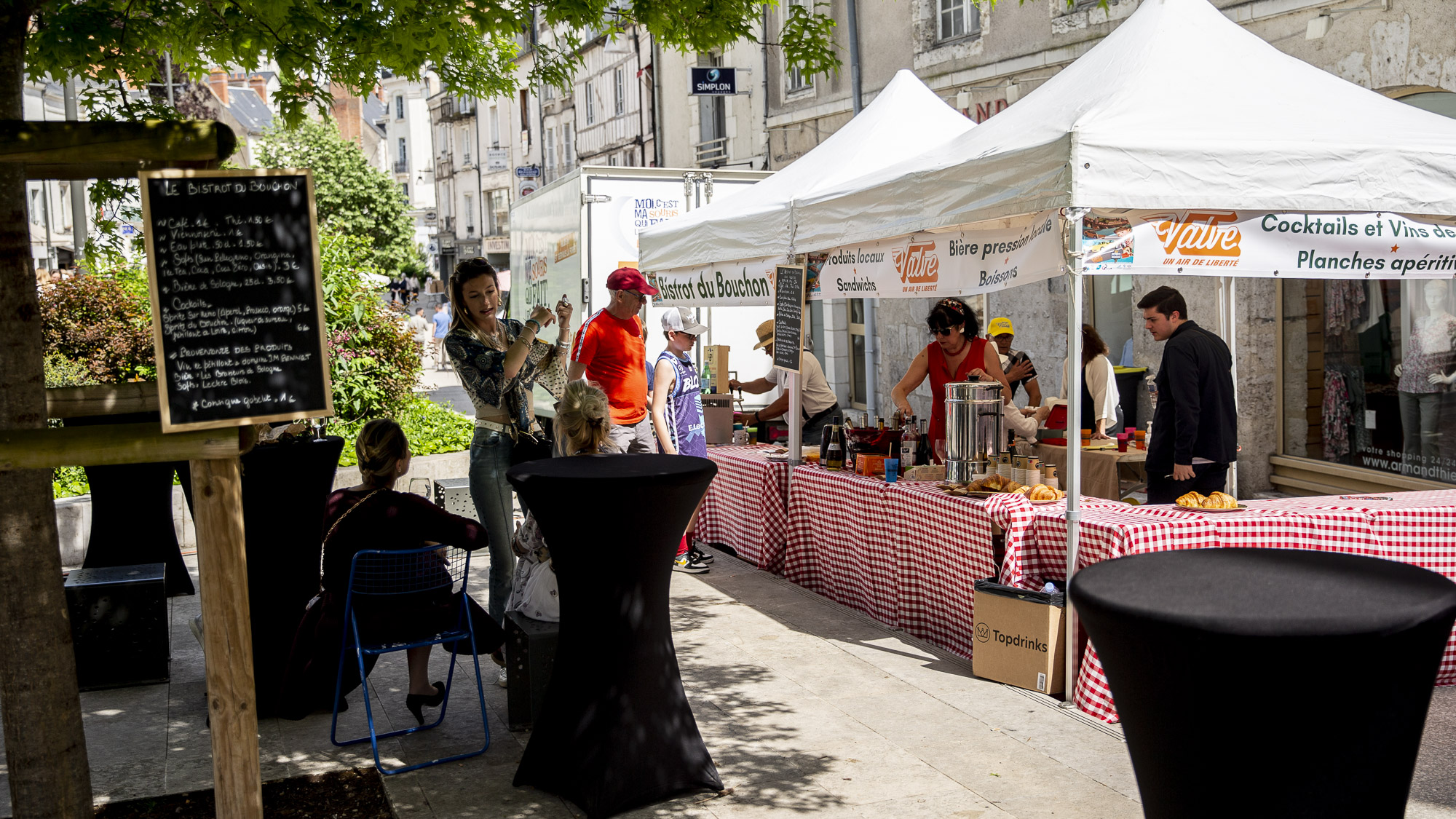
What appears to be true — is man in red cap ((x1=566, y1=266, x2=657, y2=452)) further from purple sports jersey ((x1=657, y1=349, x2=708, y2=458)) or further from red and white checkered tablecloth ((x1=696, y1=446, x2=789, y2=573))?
red and white checkered tablecloth ((x1=696, y1=446, x2=789, y2=573))

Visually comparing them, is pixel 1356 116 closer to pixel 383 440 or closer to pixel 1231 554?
pixel 1231 554

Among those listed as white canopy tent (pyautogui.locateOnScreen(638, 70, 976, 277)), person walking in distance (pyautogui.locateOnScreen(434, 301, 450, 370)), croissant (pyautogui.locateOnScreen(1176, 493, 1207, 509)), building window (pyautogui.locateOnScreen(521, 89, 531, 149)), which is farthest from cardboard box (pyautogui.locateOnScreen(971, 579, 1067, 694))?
building window (pyautogui.locateOnScreen(521, 89, 531, 149))

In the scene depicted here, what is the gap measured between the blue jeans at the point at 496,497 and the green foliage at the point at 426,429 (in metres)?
4.57

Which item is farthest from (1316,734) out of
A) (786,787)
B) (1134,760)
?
(786,787)

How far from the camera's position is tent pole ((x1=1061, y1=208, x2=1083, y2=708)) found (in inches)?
190

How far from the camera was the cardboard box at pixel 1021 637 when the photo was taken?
16.7ft

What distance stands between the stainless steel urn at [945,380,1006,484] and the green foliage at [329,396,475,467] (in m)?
5.16

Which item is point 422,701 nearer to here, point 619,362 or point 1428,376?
point 619,362

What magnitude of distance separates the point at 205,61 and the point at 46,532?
155 inches

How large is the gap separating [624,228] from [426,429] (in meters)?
3.27

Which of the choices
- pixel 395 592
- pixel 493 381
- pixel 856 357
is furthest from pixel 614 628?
pixel 856 357

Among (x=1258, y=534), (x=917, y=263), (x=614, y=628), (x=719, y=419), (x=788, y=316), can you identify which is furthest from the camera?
(x=719, y=419)

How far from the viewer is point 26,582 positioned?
10.4 ft

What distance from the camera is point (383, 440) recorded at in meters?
4.63
